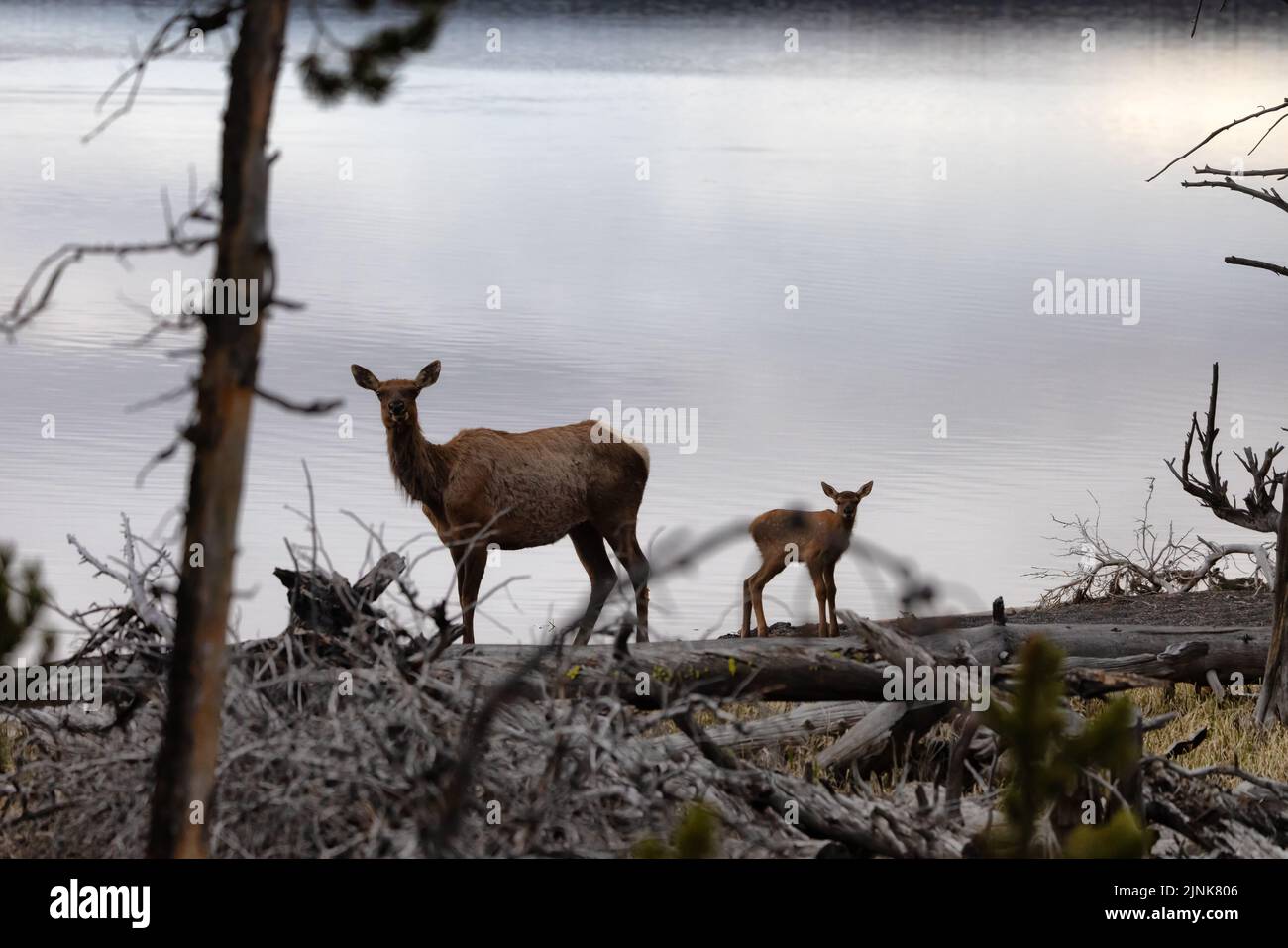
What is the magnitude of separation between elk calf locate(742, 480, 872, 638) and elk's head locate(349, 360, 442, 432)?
229 centimetres

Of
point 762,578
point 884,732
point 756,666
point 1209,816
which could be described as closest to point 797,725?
point 756,666

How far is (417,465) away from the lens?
33.6 ft

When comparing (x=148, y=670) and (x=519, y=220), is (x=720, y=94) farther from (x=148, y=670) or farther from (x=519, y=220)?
(x=148, y=670)

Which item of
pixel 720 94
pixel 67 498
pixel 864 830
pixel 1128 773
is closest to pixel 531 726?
pixel 864 830

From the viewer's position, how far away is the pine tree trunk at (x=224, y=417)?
14.3 ft

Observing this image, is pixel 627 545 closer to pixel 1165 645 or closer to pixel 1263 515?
pixel 1165 645

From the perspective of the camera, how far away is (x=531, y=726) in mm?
5957

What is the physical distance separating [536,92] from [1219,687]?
41785 millimetres

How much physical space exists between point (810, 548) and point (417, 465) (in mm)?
2729

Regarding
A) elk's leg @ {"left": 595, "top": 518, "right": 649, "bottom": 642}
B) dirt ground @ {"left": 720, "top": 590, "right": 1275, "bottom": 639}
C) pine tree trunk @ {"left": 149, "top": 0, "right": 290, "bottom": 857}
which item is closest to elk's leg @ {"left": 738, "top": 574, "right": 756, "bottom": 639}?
dirt ground @ {"left": 720, "top": 590, "right": 1275, "bottom": 639}

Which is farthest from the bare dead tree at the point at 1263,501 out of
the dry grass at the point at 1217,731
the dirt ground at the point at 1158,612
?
the dirt ground at the point at 1158,612

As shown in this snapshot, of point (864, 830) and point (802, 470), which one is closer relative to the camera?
point (864, 830)

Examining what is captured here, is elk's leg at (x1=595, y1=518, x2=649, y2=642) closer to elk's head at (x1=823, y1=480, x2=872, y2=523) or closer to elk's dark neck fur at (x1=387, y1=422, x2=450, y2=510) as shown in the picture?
elk's dark neck fur at (x1=387, y1=422, x2=450, y2=510)

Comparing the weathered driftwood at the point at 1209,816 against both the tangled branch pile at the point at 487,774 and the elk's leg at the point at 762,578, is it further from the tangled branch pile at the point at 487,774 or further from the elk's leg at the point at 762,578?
the elk's leg at the point at 762,578
